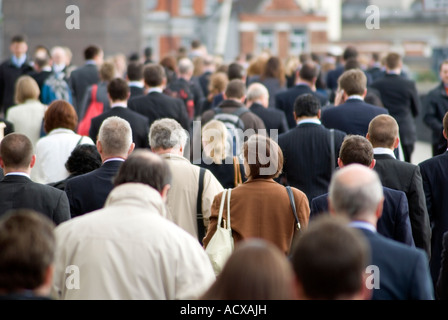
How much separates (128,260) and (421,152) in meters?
16.3

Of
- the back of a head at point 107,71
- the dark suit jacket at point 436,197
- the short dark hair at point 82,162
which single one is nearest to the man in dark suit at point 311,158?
the dark suit jacket at point 436,197

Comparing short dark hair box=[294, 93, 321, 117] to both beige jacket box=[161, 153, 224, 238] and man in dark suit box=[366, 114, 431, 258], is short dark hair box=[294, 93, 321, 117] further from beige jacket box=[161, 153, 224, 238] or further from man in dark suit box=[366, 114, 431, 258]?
beige jacket box=[161, 153, 224, 238]

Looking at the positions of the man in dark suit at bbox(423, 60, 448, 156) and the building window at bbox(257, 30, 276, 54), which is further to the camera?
the building window at bbox(257, 30, 276, 54)

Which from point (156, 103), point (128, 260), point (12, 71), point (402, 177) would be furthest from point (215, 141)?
point (12, 71)

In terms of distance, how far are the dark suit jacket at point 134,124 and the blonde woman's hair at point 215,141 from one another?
56.4 inches

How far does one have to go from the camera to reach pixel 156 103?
11.1 metres

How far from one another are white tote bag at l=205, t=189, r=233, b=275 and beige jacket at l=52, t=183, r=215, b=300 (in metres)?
1.59

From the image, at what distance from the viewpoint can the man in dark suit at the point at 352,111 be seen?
9.34 metres

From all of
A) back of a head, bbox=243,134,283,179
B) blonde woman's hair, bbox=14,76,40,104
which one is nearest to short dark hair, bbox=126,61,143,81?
blonde woman's hair, bbox=14,76,40,104

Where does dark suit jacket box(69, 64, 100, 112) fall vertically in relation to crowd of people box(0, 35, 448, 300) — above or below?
above

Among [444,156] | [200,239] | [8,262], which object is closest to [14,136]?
[200,239]

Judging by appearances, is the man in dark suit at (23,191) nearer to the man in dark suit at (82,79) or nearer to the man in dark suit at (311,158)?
the man in dark suit at (311,158)

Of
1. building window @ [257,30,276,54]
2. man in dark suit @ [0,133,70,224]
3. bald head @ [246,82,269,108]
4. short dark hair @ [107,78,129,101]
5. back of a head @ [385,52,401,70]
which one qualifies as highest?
building window @ [257,30,276,54]

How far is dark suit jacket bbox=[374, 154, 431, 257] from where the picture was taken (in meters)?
6.92
